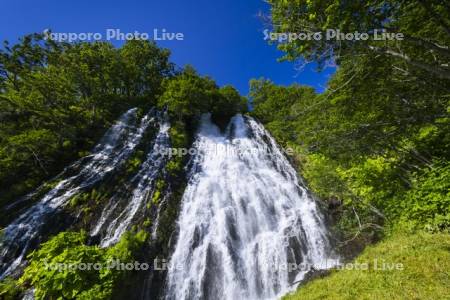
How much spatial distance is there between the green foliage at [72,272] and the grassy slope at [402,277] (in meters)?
6.19

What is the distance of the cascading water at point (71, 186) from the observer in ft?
31.6

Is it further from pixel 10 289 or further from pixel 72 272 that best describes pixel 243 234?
pixel 10 289

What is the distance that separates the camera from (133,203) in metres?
12.6

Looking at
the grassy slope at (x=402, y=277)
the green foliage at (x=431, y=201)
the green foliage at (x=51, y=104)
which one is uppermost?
the green foliage at (x=51, y=104)

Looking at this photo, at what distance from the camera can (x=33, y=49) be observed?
20547 millimetres

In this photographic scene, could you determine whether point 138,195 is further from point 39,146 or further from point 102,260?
point 39,146

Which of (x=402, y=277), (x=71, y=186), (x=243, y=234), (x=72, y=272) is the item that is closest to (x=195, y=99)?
(x=71, y=186)

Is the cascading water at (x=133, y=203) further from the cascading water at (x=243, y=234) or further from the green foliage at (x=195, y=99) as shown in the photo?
the green foliage at (x=195, y=99)

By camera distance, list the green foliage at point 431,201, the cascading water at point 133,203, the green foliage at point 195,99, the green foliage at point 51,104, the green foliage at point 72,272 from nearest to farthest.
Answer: the green foliage at point 72,272, the green foliage at point 431,201, the cascading water at point 133,203, the green foliage at point 51,104, the green foliage at point 195,99

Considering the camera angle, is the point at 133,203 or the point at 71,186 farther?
the point at 71,186

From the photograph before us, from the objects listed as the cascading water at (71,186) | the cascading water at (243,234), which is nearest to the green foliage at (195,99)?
the cascading water at (71,186)

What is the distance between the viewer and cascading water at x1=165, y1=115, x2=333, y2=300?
378 inches

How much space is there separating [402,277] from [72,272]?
972 centimetres

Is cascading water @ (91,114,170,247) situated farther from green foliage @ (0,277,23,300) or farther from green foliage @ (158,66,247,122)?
green foliage @ (158,66,247,122)
